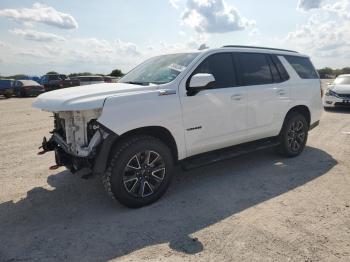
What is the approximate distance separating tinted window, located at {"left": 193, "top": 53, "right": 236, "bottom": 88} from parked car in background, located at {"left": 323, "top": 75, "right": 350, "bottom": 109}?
8712 millimetres

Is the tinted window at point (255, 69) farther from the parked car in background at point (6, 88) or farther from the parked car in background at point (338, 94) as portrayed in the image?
the parked car in background at point (6, 88)

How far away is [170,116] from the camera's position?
4277mm

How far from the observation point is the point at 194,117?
4.53 meters

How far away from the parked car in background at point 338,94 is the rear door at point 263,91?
7.32 meters

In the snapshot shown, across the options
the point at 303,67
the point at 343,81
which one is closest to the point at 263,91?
the point at 303,67

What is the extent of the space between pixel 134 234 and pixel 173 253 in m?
0.56

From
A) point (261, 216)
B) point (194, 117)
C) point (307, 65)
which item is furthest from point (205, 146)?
point (307, 65)

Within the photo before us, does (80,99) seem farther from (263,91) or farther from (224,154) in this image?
(263,91)

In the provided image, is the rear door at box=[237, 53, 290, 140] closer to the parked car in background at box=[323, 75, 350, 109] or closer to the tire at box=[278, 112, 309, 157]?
the tire at box=[278, 112, 309, 157]

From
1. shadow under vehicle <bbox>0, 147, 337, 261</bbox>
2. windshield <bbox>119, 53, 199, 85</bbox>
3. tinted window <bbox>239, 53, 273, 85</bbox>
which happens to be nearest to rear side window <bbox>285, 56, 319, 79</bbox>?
tinted window <bbox>239, 53, 273, 85</bbox>

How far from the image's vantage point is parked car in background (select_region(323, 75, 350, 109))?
1213 centimetres

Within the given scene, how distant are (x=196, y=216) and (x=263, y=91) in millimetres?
2562

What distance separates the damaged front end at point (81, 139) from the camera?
388cm

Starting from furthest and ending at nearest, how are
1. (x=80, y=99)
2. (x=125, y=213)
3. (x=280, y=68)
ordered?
(x=280, y=68) → (x=125, y=213) → (x=80, y=99)
